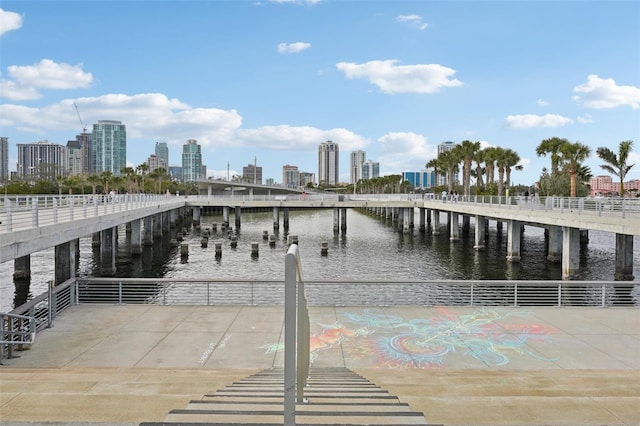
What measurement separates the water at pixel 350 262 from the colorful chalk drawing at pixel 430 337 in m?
18.3

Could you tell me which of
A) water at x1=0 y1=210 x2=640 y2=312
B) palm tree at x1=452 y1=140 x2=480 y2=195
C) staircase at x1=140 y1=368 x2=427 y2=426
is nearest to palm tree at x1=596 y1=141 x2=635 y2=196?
water at x1=0 y1=210 x2=640 y2=312

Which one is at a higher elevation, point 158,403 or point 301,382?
point 301,382

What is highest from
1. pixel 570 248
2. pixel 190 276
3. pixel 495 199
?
pixel 495 199

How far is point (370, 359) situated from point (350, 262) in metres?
31.0

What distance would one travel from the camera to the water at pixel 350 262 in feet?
119

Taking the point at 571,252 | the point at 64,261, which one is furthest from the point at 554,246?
the point at 64,261

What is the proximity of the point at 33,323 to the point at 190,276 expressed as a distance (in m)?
22.5

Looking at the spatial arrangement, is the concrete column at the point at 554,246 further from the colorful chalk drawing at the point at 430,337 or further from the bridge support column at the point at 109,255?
the bridge support column at the point at 109,255

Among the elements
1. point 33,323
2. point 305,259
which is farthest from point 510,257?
point 33,323

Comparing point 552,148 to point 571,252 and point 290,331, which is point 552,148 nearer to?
point 571,252

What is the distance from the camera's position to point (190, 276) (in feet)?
119

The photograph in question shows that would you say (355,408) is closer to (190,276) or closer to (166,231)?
(190,276)

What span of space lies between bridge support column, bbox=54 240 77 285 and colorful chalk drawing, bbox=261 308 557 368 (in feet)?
67.8

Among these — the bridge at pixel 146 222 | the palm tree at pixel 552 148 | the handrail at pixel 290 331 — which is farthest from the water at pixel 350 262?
the handrail at pixel 290 331
